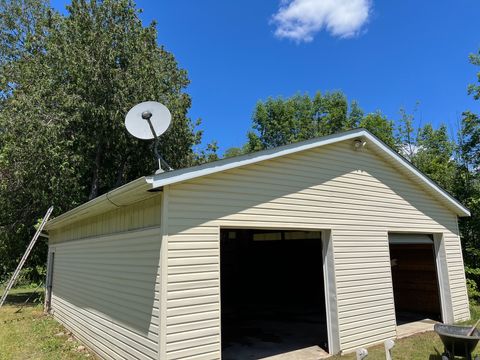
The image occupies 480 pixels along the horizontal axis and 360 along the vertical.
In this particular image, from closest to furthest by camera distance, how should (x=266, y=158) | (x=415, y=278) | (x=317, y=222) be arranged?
(x=266, y=158)
(x=317, y=222)
(x=415, y=278)

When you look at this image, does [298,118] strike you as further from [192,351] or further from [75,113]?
[192,351]

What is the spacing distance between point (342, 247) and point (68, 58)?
12.3 m

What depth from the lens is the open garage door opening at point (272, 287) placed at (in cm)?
826

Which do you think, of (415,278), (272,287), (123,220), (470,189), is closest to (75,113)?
(123,220)

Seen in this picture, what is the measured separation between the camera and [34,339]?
25.6 feet

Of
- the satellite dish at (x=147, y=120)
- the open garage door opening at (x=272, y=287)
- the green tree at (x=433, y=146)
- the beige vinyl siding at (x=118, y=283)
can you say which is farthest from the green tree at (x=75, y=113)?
the green tree at (x=433, y=146)

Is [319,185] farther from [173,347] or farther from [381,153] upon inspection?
[173,347]

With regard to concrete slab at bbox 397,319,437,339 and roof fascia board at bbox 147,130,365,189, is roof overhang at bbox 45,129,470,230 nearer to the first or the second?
roof fascia board at bbox 147,130,365,189

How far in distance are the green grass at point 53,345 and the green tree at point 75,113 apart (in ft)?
17.4

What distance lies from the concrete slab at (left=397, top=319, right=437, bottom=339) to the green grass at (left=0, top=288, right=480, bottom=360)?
8.1 inches

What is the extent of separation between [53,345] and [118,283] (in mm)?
2764

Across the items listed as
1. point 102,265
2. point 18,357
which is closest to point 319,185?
point 102,265

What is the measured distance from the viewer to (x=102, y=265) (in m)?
6.67

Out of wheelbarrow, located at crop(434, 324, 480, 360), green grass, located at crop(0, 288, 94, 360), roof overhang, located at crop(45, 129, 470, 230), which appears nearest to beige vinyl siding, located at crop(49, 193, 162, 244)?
roof overhang, located at crop(45, 129, 470, 230)
